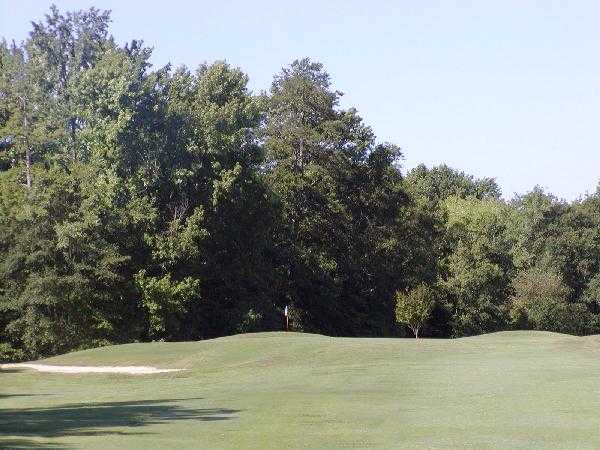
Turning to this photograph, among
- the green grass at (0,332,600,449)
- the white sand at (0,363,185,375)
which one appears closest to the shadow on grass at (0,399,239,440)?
the green grass at (0,332,600,449)

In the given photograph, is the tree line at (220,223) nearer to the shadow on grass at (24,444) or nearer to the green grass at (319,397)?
the green grass at (319,397)

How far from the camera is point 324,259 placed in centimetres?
7312

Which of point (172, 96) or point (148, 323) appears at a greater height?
point (172, 96)

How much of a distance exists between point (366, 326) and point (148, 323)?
2313 cm

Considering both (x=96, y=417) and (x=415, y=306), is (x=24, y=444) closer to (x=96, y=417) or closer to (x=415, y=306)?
(x=96, y=417)

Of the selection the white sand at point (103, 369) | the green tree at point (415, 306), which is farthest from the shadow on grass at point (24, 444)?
the green tree at point (415, 306)

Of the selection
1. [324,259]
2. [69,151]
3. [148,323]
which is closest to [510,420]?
[148,323]

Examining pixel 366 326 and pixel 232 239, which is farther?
pixel 366 326

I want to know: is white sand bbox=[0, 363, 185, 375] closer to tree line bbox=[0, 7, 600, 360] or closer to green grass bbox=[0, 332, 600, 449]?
green grass bbox=[0, 332, 600, 449]

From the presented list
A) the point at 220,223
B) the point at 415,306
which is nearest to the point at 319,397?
the point at 220,223

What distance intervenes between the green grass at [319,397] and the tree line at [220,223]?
1271 centimetres

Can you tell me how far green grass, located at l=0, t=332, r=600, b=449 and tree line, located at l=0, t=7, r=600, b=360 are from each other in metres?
12.7

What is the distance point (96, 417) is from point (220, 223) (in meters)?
43.5

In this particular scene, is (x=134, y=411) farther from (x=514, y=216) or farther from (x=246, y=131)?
(x=514, y=216)
